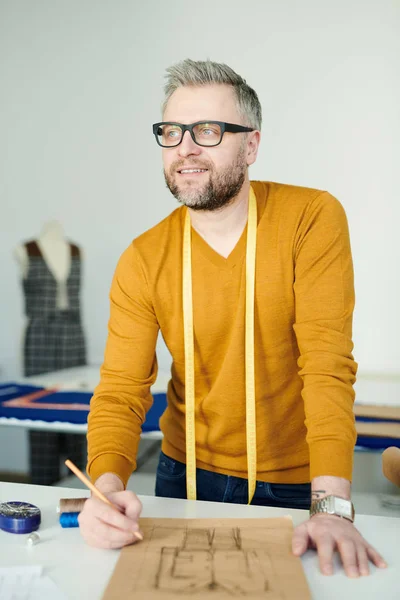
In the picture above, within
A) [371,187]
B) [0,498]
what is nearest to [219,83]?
[0,498]

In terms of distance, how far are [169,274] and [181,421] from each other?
A: 0.41 m

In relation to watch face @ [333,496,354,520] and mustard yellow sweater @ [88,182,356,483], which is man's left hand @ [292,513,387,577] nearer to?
watch face @ [333,496,354,520]

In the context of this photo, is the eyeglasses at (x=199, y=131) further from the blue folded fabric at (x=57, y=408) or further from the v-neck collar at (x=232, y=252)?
the blue folded fabric at (x=57, y=408)

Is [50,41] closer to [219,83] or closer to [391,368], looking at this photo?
[391,368]

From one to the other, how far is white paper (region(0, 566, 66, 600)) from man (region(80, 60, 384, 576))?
401 millimetres

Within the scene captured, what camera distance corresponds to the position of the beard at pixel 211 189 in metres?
1.56

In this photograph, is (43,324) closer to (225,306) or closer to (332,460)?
(225,306)

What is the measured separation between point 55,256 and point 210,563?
3.43 meters

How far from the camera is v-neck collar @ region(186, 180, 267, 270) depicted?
1618mm

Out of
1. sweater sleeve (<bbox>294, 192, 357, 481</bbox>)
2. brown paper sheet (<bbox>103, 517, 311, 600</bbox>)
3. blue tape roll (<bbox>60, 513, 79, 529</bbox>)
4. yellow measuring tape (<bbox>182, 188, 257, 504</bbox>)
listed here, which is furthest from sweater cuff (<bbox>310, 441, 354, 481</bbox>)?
blue tape roll (<bbox>60, 513, 79, 529</bbox>)

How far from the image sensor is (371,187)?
14.3 feet

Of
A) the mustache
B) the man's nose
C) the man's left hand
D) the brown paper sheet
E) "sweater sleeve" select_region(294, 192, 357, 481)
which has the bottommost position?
the brown paper sheet

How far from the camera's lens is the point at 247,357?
158cm

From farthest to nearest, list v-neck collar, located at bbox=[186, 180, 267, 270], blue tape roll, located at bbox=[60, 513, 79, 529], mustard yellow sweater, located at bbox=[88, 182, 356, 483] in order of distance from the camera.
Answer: v-neck collar, located at bbox=[186, 180, 267, 270], mustard yellow sweater, located at bbox=[88, 182, 356, 483], blue tape roll, located at bbox=[60, 513, 79, 529]
